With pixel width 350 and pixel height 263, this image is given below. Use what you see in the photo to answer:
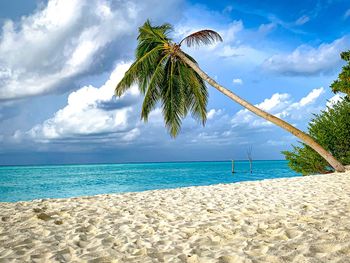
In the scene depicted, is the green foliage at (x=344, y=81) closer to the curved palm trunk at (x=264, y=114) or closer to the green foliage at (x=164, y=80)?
the curved palm trunk at (x=264, y=114)

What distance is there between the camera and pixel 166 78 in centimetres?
1384

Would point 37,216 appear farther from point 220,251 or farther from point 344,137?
point 344,137

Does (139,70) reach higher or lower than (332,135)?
higher

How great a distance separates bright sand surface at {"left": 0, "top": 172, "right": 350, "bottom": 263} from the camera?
3.83 m

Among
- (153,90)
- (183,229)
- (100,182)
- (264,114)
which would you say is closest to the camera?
(183,229)

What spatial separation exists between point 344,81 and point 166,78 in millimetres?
7929

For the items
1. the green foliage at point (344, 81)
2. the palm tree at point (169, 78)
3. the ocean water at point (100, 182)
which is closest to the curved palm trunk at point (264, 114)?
the palm tree at point (169, 78)

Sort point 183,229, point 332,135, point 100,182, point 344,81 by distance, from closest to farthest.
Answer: point 183,229, point 344,81, point 332,135, point 100,182

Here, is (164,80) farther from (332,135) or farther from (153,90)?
(332,135)

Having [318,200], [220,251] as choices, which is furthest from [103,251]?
[318,200]

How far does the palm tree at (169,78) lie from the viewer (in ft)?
42.7

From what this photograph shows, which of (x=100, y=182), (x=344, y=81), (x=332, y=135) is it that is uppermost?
(x=344, y=81)

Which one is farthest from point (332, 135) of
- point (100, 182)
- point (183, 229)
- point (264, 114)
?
point (100, 182)

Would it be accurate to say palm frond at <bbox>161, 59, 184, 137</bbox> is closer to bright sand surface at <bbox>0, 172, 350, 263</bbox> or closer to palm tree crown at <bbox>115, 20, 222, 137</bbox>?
palm tree crown at <bbox>115, 20, 222, 137</bbox>
